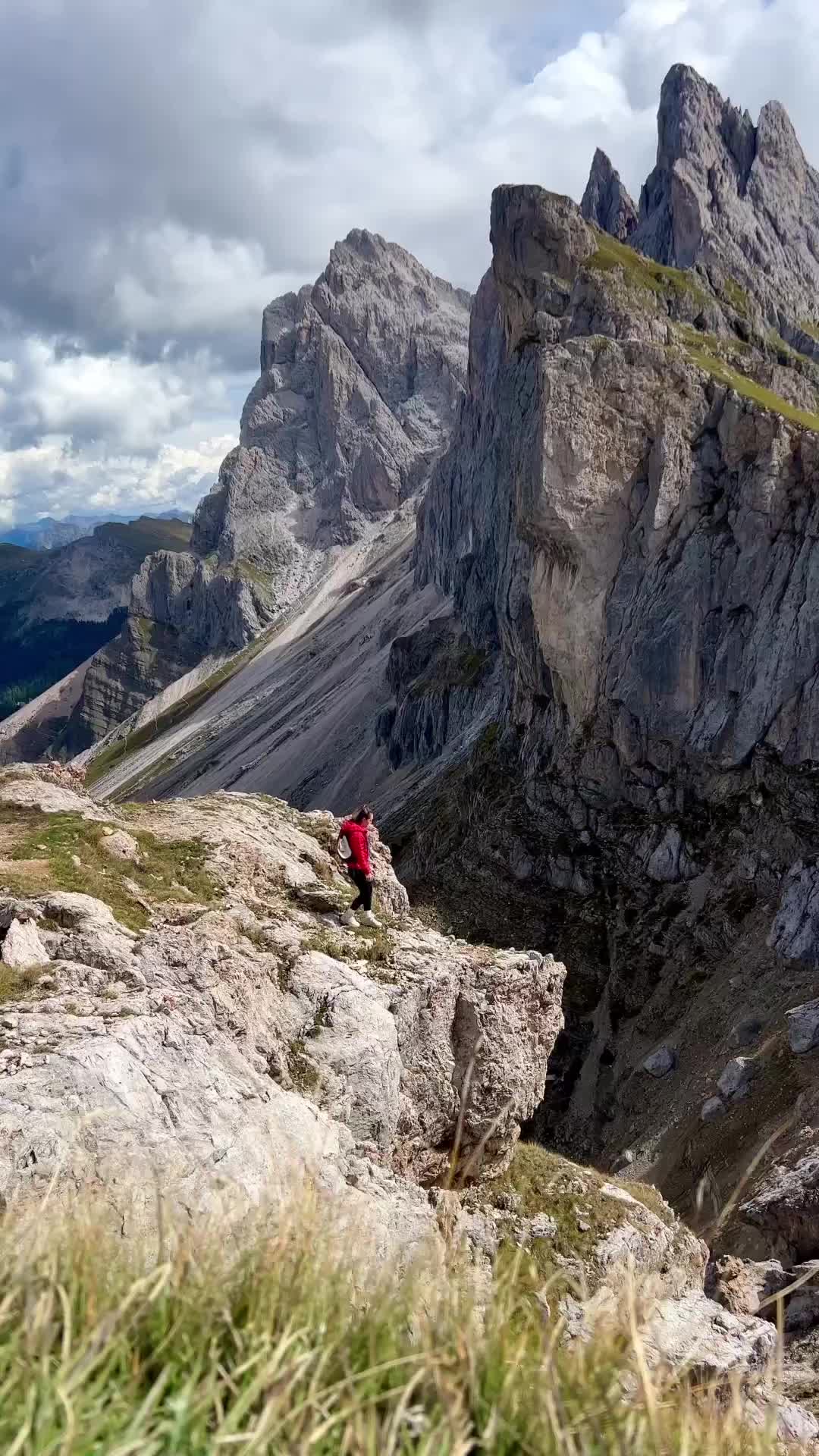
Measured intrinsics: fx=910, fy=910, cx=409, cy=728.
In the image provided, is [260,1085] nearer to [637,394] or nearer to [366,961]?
[366,961]

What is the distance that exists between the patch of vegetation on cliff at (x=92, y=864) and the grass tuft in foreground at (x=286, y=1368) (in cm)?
1119

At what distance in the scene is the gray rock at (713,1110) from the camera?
3300 centimetres

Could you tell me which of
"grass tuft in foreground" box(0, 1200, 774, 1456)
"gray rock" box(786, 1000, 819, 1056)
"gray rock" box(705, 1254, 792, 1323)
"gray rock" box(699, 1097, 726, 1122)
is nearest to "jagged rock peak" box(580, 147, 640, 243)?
"gray rock" box(786, 1000, 819, 1056)

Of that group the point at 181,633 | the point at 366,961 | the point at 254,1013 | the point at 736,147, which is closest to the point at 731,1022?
the point at 366,961

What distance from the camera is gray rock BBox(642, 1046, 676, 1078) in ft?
134

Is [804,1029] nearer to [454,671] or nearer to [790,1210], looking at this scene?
[790,1210]

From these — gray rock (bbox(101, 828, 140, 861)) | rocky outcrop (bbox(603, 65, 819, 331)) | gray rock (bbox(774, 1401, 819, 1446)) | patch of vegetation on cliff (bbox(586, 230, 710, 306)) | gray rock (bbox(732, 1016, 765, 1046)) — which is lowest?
gray rock (bbox(732, 1016, 765, 1046))

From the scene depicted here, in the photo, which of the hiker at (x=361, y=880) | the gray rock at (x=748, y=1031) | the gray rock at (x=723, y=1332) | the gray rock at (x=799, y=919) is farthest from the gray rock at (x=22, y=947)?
the gray rock at (x=799, y=919)

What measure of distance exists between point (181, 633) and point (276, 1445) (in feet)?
670

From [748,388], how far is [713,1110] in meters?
46.5

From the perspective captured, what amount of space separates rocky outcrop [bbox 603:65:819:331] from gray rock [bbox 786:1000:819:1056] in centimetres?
11941

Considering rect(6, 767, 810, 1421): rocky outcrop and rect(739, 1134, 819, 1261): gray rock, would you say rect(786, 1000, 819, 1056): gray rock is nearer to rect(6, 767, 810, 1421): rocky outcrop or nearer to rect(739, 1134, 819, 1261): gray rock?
rect(739, 1134, 819, 1261): gray rock

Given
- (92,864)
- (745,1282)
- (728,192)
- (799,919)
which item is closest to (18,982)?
(92,864)

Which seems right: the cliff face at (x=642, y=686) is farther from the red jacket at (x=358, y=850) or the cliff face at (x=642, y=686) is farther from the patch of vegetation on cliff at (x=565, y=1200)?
the red jacket at (x=358, y=850)
